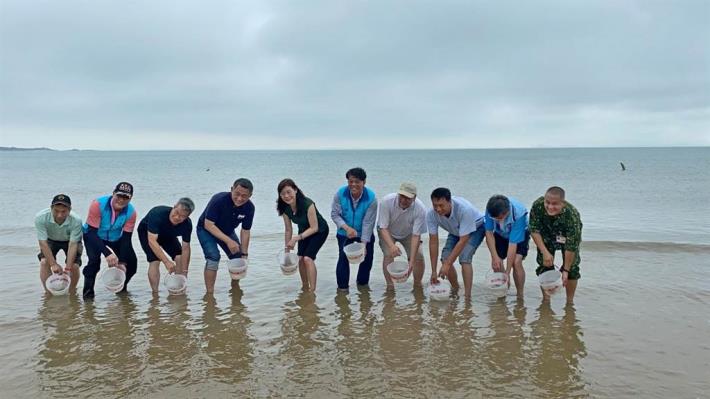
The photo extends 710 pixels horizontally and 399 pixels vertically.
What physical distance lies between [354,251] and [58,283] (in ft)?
12.2

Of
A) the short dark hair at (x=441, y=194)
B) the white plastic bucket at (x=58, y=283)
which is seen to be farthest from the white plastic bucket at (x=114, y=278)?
the short dark hair at (x=441, y=194)

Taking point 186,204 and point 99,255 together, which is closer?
point 186,204

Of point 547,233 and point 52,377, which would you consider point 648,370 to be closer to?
point 547,233

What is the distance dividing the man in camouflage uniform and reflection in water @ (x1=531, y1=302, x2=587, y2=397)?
0.54 m

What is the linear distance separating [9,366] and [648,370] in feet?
17.6

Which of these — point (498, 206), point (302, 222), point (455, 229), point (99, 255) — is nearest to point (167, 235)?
point (99, 255)

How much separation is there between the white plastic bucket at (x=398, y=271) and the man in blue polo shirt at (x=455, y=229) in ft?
1.16

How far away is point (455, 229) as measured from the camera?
20.0 ft

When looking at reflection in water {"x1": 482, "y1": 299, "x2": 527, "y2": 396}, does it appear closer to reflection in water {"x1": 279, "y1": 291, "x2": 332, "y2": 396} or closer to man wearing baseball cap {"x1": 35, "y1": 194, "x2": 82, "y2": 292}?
reflection in water {"x1": 279, "y1": 291, "x2": 332, "y2": 396}

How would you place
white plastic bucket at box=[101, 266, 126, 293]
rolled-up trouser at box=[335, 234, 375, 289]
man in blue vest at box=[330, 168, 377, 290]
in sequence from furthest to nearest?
rolled-up trouser at box=[335, 234, 375, 289] → man in blue vest at box=[330, 168, 377, 290] → white plastic bucket at box=[101, 266, 126, 293]

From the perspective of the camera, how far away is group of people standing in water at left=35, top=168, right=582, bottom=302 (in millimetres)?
5742

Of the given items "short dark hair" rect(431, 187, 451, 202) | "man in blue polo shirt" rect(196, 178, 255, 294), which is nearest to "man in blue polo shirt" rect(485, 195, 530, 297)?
"short dark hair" rect(431, 187, 451, 202)

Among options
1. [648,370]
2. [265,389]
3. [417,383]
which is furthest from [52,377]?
[648,370]

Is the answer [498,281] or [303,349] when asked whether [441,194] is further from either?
[303,349]
